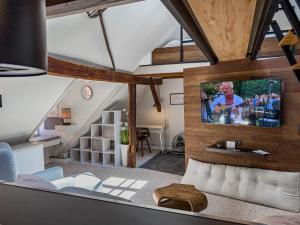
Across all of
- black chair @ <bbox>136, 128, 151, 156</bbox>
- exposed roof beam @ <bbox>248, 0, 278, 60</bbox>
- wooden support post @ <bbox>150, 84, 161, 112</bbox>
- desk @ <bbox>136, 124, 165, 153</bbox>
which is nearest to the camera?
exposed roof beam @ <bbox>248, 0, 278, 60</bbox>

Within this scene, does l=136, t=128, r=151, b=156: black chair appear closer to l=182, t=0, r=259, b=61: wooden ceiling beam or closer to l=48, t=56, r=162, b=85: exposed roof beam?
l=48, t=56, r=162, b=85: exposed roof beam

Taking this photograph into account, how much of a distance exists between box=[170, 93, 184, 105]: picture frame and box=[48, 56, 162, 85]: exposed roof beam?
196 centimetres

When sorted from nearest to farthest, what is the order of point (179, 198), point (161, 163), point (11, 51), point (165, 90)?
point (11, 51) → point (179, 198) → point (161, 163) → point (165, 90)

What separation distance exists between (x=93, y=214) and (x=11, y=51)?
75 centimetres

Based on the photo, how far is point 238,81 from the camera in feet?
11.4

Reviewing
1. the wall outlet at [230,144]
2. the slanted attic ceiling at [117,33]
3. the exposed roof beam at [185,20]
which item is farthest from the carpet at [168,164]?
the exposed roof beam at [185,20]

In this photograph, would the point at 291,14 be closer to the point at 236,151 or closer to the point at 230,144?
the point at 236,151

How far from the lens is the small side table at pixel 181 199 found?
7.48 feet

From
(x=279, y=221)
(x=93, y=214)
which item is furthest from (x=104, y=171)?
(x=93, y=214)

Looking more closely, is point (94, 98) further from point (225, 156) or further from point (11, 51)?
point (11, 51)

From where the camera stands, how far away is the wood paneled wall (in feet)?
10.5

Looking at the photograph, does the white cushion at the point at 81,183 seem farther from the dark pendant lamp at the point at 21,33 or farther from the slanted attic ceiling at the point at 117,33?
the dark pendant lamp at the point at 21,33

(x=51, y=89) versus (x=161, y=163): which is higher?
(x=51, y=89)

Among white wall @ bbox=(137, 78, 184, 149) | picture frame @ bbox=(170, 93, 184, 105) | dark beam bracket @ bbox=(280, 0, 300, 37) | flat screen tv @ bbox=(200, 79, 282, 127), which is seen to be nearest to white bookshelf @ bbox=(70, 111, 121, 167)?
white wall @ bbox=(137, 78, 184, 149)
